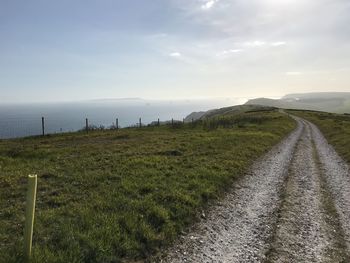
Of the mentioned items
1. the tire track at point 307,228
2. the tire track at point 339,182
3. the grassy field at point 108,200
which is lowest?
the tire track at point 339,182

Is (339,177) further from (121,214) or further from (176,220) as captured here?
(121,214)

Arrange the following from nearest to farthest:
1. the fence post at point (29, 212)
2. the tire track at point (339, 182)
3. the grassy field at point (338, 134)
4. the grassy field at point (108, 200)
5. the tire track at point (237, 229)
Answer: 1. the fence post at point (29, 212)
2. the grassy field at point (108, 200)
3. the tire track at point (237, 229)
4. the tire track at point (339, 182)
5. the grassy field at point (338, 134)

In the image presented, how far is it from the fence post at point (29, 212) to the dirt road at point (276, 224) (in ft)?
10.6

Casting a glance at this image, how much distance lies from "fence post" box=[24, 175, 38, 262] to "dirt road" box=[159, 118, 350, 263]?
3.24 meters

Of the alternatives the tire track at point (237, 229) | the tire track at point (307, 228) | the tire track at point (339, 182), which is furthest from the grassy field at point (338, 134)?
the tire track at point (237, 229)

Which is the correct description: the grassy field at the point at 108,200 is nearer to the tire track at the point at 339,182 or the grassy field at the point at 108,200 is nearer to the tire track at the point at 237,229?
the tire track at the point at 237,229

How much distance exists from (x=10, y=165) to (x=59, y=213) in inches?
394

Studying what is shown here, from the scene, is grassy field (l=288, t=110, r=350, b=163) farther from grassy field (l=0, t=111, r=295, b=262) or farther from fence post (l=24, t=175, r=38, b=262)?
fence post (l=24, t=175, r=38, b=262)

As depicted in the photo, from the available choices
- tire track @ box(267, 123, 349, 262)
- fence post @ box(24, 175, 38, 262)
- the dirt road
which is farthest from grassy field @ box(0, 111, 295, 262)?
tire track @ box(267, 123, 349, 262)

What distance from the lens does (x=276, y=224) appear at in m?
10.4

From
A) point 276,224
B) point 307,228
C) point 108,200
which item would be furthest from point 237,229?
point 108,200

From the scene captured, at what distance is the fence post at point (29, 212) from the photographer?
6066 mm

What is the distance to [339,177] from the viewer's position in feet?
58.2

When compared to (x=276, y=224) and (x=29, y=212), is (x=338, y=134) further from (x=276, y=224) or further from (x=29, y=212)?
(x=29, y=212)
